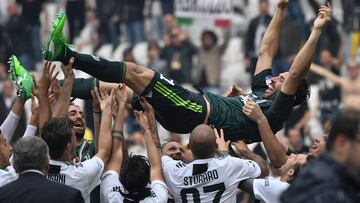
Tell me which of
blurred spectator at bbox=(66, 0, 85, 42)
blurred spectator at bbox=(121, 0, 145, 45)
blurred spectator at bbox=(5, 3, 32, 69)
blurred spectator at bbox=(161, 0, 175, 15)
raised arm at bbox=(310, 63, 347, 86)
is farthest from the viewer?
blurred spectator at bbox=(66, 0, 85, 42)

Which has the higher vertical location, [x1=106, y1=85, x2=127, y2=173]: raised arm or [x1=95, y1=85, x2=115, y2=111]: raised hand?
[x1=95, y1=85, x2=115, y2=111]: raised hand

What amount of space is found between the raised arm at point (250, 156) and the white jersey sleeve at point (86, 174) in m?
1.41

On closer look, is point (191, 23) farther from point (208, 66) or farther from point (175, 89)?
point (175, 89)

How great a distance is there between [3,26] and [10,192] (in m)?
18.3

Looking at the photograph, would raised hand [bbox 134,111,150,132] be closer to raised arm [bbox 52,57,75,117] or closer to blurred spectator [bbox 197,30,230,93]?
raised arm [bbox 52,57,75,117]

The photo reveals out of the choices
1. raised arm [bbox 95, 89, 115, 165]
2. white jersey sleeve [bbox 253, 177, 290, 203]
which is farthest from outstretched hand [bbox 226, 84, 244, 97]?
white jersey sleeve [bbox 253, 177, 290, 203]

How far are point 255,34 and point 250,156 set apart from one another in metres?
11.5

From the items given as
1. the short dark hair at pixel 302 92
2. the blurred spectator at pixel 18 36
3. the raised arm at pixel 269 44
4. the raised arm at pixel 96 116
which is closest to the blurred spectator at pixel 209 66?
the blurred spectator at pixel 18 36

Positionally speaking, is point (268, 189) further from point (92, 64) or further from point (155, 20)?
point (155, 20)

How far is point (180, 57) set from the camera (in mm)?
23547

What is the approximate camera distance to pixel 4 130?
11.4 meters

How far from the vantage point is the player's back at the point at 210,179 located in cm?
1025

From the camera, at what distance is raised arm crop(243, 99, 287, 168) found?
1077 centimetres

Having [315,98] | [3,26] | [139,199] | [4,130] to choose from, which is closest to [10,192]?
[139,199]
